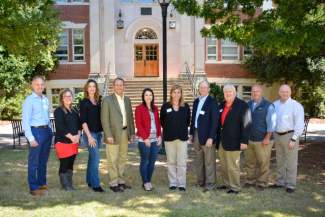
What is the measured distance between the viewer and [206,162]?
8.32 m

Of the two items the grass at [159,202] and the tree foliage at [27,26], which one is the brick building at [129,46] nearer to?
the tree foliage at [27,26]

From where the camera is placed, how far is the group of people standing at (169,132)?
25.7 feet

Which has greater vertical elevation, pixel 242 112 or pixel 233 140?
pixel 242 112

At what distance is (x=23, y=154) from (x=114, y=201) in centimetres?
629

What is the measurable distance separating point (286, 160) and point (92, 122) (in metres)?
3.51

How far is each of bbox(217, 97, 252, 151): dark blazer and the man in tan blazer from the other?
167 cm

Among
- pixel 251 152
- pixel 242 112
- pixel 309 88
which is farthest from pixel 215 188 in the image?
pixel 309 88

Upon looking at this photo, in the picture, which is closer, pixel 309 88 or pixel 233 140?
pixel 233 140

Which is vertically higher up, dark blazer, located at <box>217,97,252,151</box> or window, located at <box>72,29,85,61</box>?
window, located at <box>72,29,85,61</box>

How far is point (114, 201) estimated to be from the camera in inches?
295

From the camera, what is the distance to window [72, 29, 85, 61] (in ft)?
87.9

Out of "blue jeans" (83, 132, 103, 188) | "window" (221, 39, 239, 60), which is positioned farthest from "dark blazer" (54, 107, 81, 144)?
"window" (221, 39, 239, 60)

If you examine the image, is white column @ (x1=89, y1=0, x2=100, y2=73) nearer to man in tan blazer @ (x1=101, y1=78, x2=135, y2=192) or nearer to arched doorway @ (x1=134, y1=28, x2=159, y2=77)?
arched doorway @ (x1=134, y1=28, x2=159, y2=77)

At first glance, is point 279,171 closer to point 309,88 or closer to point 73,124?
point 73,124
